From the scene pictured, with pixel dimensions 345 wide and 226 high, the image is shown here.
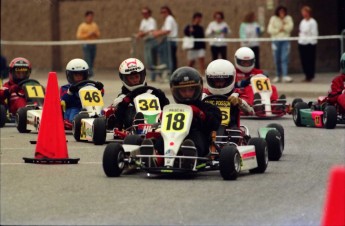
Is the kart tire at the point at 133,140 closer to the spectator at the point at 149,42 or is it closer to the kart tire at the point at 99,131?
the kart tire at the point at 99,131

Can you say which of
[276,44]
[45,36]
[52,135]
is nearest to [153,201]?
[52,135]

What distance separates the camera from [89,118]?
54.7ft

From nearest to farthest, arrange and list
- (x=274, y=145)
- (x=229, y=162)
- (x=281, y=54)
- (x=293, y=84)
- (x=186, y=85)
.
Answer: (x=229, y=162) < (x=186, y=85) < (x=274, y=145) < (x=293, y=84) < (x=281, y=54)

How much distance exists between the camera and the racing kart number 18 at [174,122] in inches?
479

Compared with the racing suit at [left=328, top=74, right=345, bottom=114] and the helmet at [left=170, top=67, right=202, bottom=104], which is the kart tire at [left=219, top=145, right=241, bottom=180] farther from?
the racing suit at [left=328, top=74, right=345, bottom=114]

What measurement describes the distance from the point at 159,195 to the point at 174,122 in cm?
129

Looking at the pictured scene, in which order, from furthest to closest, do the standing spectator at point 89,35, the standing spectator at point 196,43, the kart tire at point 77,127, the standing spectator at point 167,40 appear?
the standing spectator at point 89,35
the standing spectator at point 196,43
the standing spectator at point 167,40
the kart tire at point 77,127

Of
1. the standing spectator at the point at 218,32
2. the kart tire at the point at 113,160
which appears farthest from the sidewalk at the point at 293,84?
the kart tire at the point at 113,160

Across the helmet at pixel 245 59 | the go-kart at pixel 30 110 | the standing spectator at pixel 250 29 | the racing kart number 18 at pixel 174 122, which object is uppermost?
the standing spectator at pixel 250 29

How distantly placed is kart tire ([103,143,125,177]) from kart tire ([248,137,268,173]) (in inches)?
55.4

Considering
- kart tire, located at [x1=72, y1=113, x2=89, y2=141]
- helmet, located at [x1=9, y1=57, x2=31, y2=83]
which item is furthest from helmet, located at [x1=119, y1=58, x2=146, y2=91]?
helmet, located at [x1=9, y1=57, x2=31, y2=83]

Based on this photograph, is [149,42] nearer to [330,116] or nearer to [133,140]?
[330,116]

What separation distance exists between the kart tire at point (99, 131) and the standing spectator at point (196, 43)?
47.7 ft

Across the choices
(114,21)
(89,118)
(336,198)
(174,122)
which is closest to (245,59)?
(89,118)
